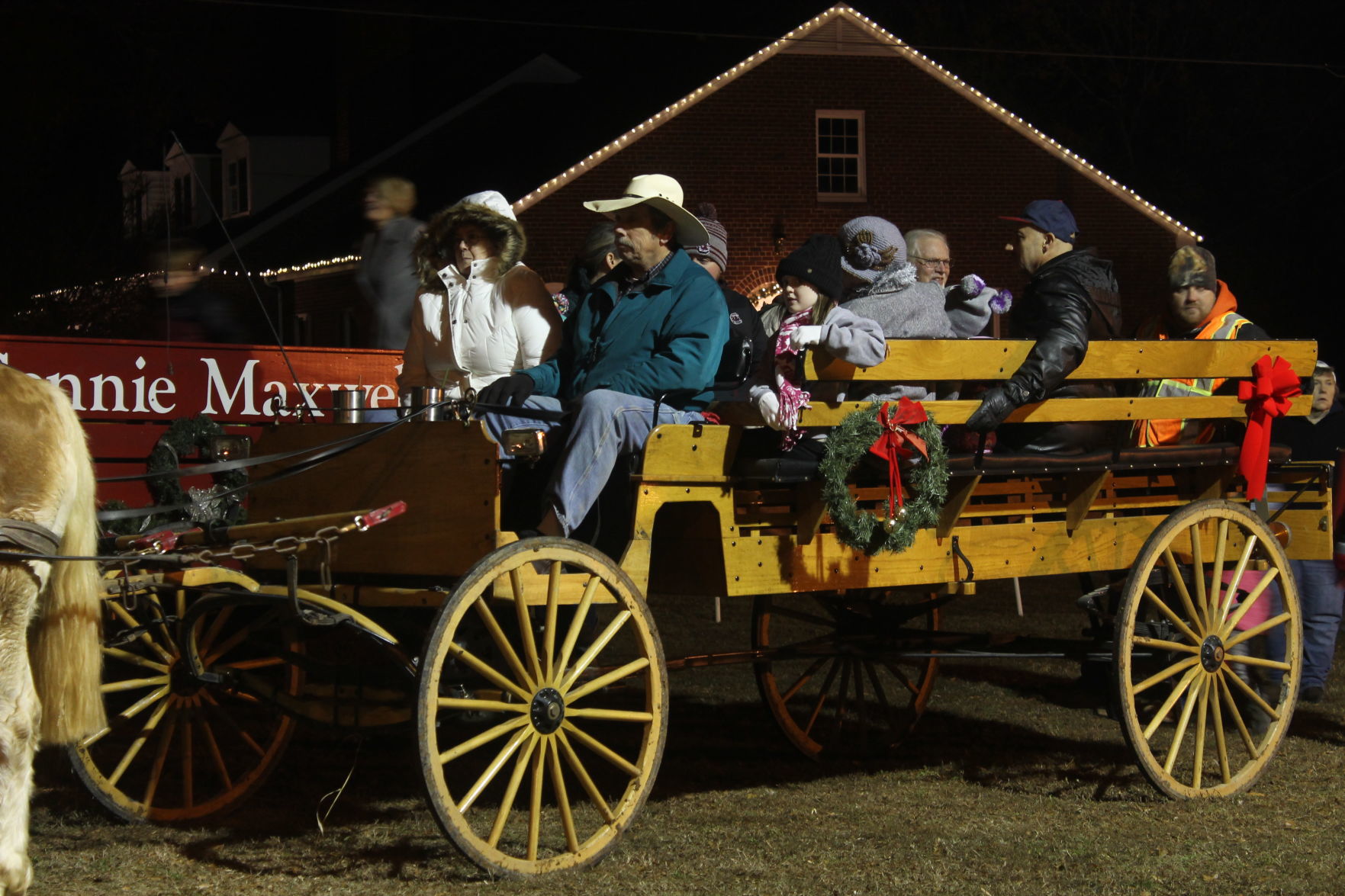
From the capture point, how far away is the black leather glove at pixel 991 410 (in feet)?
19.9

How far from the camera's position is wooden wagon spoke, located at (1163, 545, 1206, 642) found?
641 cm

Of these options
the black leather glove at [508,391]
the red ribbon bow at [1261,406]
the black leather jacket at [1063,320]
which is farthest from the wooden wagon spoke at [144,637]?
the red ribbon bow at [1261,406]

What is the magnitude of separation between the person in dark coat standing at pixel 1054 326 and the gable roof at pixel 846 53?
54.3 feet

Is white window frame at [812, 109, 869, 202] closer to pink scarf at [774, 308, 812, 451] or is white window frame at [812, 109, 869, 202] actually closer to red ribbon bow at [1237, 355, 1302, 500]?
red ribbon bow at [1237, 355, 1302, 500]

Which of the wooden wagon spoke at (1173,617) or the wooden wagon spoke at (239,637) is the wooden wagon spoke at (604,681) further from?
the wooden wagon spoke at (1173,617)

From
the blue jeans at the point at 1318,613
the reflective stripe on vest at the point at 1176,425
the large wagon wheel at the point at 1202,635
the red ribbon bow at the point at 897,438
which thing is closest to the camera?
the red ribbon bow at the point at 897,438

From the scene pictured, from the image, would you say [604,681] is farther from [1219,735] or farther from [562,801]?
[1219,735]

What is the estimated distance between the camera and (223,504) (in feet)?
19.1

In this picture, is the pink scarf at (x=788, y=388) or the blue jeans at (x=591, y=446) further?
the pink scarf at (x=788, y=388)

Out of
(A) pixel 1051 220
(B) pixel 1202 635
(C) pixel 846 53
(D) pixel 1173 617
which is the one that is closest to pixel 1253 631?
(B) pixel 1202 635

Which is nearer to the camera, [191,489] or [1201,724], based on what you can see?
[191,489]

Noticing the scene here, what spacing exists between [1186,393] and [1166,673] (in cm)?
150

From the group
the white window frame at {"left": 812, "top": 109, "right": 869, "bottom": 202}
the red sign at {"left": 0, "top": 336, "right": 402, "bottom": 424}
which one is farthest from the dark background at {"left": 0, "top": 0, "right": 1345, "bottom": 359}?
the red sign at {"left": 0, "top": 336, "right": 402, "bottom": 424}

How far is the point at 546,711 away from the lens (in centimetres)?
516
